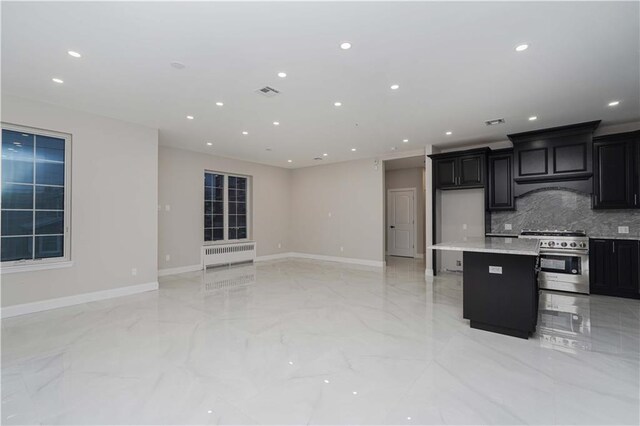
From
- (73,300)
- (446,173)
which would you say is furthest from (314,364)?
(446,173)

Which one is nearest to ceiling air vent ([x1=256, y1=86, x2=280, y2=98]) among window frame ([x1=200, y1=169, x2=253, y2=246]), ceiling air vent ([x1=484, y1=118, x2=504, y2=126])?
ceiling air vent ([x1=484, y1=118, x2=504, y2=126])

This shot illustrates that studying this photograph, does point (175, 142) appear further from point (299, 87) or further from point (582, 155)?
point (582, 155)

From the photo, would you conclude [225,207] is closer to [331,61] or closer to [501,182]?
[331,61]

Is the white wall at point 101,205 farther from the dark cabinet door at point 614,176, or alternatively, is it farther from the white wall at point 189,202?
the dark cabinet door at point 614,176

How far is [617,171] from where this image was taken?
486 centimetres

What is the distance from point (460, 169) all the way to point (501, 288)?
3.51m

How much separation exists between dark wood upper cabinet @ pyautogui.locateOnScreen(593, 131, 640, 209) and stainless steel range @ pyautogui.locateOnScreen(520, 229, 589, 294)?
0.69 m

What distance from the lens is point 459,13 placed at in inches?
92.0

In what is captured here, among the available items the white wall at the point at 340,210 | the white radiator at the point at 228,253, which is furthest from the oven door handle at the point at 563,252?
the white radiator at the point at 228,253

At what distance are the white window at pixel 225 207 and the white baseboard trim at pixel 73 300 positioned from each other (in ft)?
8.16

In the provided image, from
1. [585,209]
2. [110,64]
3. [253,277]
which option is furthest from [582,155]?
[110,64]

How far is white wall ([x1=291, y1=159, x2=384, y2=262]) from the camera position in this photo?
7.86 m

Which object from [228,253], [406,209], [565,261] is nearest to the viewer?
[565,261]

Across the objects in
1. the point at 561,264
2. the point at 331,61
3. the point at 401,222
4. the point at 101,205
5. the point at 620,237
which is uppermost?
the point at 331,61
